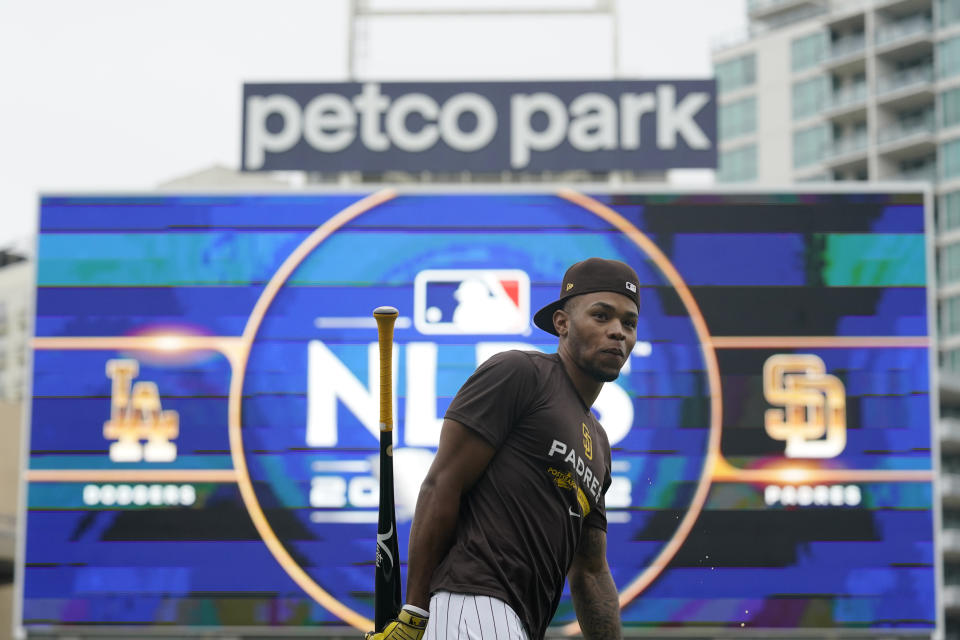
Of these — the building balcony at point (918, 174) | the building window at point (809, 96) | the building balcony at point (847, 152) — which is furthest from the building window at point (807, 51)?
the building balcony at point (918, 174)

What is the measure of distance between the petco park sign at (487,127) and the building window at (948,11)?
49.4 meters

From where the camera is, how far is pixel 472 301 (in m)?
14.8

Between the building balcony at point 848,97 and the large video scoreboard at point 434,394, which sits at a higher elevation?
the building balcony at point 848,97

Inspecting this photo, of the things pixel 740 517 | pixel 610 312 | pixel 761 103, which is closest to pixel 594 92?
pixel 740 517

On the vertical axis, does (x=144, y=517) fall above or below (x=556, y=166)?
below

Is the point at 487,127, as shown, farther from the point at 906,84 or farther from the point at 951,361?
the point at 906,84

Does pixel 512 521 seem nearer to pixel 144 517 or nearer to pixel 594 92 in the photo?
pixel 144 517

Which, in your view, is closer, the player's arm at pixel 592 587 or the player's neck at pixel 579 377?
the player's neck at pixel 579 377

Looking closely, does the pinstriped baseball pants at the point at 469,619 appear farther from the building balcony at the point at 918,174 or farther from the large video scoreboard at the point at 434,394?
the building balcony at the point at 918,174

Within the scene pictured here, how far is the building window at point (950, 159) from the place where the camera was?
6273cm

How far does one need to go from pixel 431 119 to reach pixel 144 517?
18.4ft

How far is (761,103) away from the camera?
69.3 meters

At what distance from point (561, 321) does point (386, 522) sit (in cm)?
73

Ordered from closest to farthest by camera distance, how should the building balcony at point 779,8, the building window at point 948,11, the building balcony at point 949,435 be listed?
the building balcony at point 949,435 → the building window at point 948,11 → the building balcony at point 779,8
